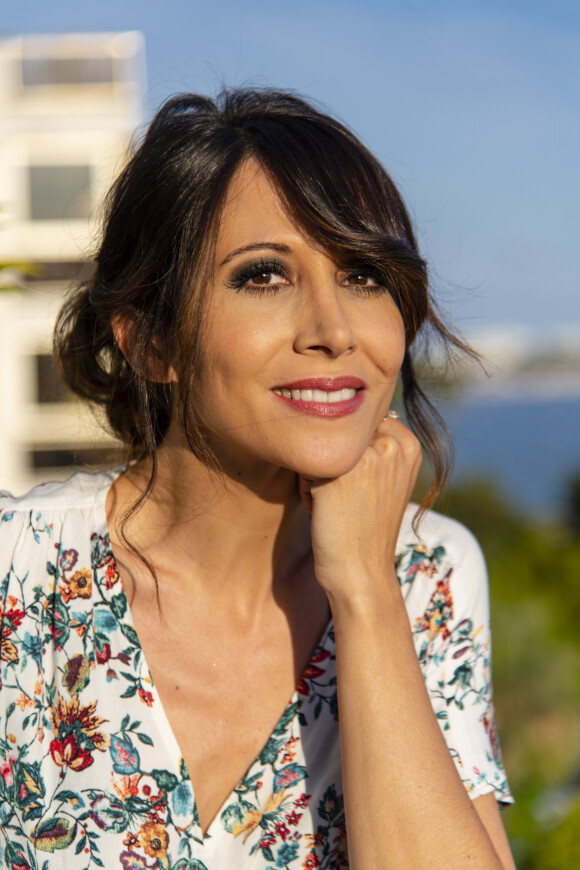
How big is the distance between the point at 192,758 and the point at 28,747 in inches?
16.3

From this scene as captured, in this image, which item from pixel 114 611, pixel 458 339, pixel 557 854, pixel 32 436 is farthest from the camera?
pixel 32 436

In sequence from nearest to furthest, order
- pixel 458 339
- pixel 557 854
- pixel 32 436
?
pixel 458 339
pixel 557 854
pixel 32 436

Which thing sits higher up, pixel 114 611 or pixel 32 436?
pixel 114 611

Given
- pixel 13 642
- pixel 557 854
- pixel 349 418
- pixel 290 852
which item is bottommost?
pixel 557 854

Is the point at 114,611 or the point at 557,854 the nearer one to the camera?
the point at 114,611

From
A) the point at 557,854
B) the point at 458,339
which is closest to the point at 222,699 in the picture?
the point at 458,339

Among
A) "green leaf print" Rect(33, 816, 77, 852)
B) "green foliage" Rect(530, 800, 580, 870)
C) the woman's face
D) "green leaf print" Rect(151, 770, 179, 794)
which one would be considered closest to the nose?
the woman's face

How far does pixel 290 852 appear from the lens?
2355 mm

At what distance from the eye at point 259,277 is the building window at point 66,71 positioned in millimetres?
27328

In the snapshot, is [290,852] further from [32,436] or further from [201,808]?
[32,436]

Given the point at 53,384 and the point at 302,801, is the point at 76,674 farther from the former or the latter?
the point at 53,384

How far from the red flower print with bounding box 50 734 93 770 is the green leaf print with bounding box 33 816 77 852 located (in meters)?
0.13

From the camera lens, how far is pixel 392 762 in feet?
7.05


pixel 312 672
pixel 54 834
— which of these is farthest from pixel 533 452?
pixel 54 834
